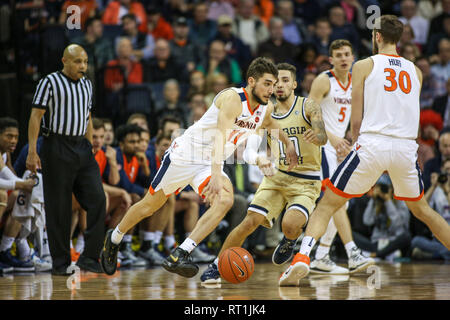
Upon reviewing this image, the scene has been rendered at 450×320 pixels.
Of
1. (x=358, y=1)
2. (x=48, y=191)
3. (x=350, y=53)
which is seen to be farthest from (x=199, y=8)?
(x=48, y=191)

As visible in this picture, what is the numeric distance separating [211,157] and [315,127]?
3.38 feet

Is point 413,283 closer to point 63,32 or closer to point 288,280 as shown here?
point 288,280

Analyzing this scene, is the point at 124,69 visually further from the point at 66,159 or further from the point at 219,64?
the point at 66,159

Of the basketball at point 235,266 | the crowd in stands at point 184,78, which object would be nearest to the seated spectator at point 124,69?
the crowd in stands at point 184,78

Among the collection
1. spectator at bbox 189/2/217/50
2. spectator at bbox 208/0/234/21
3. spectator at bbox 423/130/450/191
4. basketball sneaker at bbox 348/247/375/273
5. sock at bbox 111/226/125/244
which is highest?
spectator at bbox 208/0/234/21

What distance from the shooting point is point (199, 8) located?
12.9 metres

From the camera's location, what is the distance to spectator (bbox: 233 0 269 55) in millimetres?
12984

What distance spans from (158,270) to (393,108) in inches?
139

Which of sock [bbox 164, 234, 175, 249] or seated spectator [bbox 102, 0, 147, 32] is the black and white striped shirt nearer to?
sock [bbox 164, 234, 175, 249]

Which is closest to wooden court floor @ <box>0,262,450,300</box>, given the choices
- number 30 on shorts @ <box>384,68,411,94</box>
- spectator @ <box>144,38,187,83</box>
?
number 30 on shorts @ <box>384,68,411,94</box>

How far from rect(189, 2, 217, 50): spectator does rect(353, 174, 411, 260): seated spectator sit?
4.71 meters

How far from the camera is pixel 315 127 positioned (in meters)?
6.41

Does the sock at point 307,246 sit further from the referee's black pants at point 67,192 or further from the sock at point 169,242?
the sock at point 169,242
